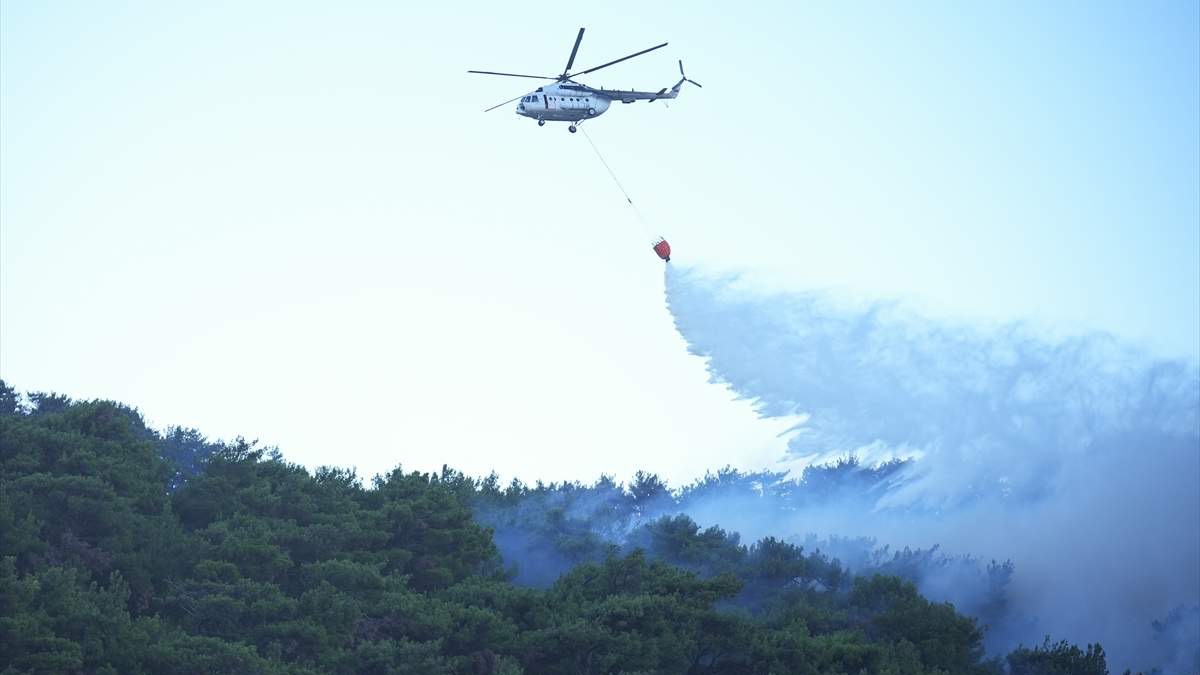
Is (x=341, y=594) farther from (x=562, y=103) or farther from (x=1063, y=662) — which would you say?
(x=1063, y=662)

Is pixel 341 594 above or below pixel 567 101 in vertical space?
below

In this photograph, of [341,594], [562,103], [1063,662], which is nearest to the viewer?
[341,594]

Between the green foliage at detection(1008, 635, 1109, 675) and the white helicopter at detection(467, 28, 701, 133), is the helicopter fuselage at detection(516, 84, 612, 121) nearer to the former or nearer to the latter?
the white helicopter at detection(467, 28, 701, 133)

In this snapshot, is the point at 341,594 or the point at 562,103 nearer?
the point at 341,594

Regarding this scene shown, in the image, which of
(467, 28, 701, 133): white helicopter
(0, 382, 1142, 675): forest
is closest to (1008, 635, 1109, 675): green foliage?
(0, 382, 1142, 675): forest

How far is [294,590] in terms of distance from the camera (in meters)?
44.5

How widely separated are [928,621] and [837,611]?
9.50ft

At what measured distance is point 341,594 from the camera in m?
41.7

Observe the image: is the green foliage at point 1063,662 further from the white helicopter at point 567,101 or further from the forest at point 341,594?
the white helicopter at point 567,101

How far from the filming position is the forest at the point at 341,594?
38.4m

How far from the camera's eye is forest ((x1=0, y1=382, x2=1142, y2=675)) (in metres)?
38.4

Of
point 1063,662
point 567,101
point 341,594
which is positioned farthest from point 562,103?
point 1063,662

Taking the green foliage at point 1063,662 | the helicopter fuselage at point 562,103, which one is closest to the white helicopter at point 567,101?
the helicopter fuselage at point 562,103

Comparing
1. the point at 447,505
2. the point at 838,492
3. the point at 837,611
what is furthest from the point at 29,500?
the point at 838,492
